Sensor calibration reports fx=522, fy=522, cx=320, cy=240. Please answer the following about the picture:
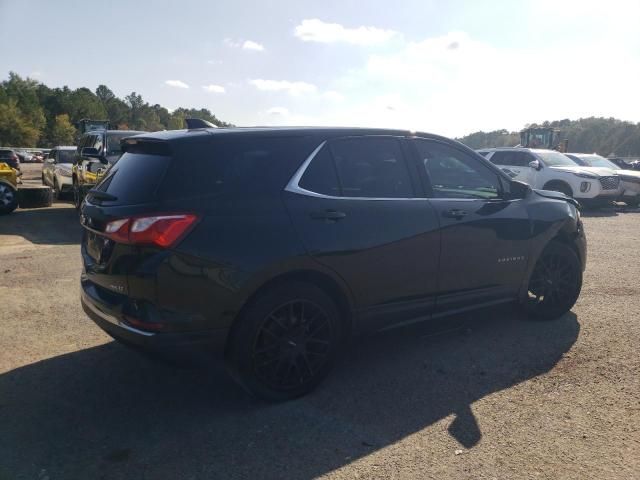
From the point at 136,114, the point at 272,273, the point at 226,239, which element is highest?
the point at 136,114

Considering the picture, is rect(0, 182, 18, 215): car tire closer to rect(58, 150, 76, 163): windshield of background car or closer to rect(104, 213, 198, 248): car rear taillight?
rect(58, 150, 76, 163): windshield of background car

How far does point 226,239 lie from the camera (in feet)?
10.5

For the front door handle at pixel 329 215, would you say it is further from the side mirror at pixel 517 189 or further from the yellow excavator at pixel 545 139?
the yellow excavator at pixel 545 139

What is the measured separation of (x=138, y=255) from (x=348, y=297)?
1.45 m

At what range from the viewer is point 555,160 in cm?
1614

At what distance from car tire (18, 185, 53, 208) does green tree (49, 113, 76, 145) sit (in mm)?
94952

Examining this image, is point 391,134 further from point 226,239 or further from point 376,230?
point 226,239

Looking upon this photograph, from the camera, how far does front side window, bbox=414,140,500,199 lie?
4.30 meters

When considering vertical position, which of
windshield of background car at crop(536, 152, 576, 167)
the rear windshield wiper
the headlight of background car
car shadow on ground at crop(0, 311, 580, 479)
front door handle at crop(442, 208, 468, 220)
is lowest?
car shadow on ground at crop(0, 311, 580, 479)

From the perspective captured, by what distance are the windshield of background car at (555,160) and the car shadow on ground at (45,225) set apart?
43.2ft

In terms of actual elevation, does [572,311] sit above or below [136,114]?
below

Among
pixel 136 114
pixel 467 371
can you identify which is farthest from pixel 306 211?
pixel 136 114

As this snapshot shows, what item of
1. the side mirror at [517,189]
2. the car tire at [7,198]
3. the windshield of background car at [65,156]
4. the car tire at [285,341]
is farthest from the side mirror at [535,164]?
the windshield of background car at [65,156]

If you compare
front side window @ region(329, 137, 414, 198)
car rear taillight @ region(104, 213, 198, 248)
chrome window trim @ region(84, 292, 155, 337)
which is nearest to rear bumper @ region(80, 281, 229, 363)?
chrome window trim @ region(84, 292, 155, 337)
